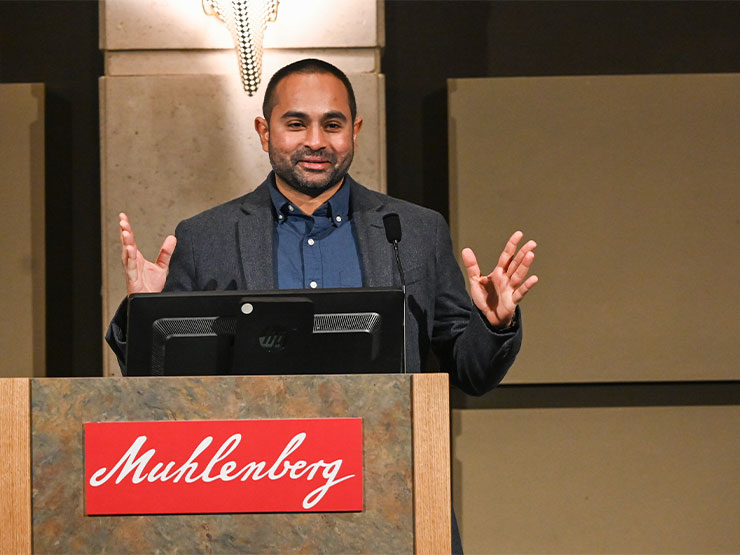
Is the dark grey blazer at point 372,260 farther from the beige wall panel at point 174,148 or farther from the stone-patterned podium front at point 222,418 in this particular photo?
the stone-patterned podium front at point 222,418

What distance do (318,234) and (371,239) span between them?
0.15 metres

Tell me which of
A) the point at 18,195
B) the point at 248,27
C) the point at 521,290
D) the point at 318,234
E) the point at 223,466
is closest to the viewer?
the point at 223,466

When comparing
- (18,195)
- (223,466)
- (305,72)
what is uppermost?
(305,72)

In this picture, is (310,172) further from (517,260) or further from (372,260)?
(517,260)

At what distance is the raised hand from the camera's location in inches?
71.3

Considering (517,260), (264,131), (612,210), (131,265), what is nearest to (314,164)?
(264,131)

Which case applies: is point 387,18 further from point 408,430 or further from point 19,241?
point 408,430

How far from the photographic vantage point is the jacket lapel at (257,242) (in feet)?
7.29

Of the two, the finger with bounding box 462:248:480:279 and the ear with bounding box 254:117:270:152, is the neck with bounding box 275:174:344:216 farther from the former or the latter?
the finger with bounding box 462:248:480:279

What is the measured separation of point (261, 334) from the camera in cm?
150

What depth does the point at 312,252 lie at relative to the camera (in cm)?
231

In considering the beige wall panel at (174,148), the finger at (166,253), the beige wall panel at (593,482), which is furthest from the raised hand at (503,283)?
the beige wall panel at (593,482)

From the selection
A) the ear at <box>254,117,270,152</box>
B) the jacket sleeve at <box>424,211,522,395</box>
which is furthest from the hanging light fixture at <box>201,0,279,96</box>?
the jacket sleeve at <box>424,211,522,395</box>

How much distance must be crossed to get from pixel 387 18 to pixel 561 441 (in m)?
1.68
